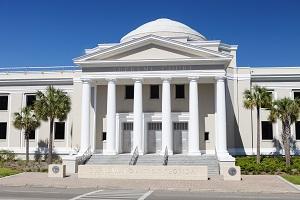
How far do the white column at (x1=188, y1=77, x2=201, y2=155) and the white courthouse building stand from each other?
3.2 inches

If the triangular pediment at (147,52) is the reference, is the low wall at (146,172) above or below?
below

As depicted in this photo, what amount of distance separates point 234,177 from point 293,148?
591 inches

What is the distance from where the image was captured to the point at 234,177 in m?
25.1

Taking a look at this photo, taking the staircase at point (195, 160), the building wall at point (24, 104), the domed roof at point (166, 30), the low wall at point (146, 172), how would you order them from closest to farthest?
the low wall at point (146, 172) < the staircase at point (195, 160) < the building wall at point (24, 104) < the domed roof at point (166, 30)

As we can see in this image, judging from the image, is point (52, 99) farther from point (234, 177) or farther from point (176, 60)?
point (234, 177)

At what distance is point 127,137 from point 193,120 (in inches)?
266

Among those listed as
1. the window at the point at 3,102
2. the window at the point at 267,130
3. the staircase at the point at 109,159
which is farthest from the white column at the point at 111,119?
the window at the point at 267,130

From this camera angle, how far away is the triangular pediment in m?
33.6

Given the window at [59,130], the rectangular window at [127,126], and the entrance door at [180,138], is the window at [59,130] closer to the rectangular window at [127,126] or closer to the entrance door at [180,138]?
the rectangular window at [127,126]

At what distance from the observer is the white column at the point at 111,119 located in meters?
33.8

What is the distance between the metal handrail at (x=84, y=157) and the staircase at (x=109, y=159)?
37 centimetres

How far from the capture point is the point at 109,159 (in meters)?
32.5

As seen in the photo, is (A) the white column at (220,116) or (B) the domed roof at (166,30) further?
(B) the domed roof at (166,30)

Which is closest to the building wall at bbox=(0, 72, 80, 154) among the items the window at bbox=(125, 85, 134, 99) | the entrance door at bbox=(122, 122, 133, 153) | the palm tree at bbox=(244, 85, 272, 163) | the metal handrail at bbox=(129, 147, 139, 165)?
the window at bbox=(125, 85, 134, 99)
